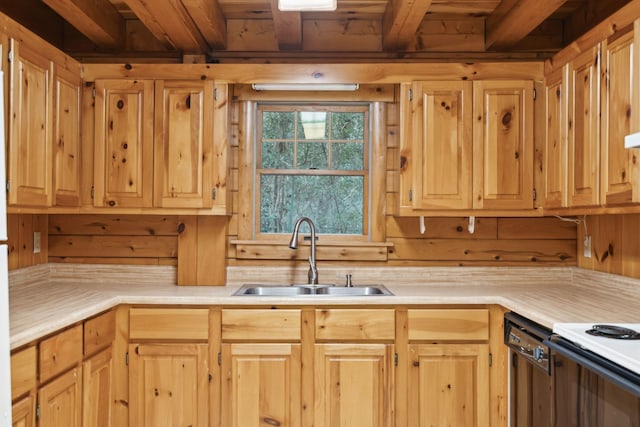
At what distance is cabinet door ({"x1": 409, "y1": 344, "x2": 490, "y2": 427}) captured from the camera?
2.64 meters

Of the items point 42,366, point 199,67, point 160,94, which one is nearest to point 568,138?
point 199,67

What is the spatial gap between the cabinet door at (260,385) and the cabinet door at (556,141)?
5.02 ft

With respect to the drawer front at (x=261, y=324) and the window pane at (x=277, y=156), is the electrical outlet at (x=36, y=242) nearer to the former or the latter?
the drawer front at (x=261, y=324)

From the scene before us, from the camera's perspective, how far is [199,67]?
287cm

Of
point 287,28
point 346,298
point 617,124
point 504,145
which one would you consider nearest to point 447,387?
point 346,298

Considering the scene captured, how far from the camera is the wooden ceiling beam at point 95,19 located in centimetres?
259

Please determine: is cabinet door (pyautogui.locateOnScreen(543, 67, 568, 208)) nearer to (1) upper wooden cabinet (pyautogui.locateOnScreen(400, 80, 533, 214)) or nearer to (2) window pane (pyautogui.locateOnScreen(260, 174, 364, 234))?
(1) upper wooden cabinet (pyautogui.locateOnScreen(400, 80, 533, 214))

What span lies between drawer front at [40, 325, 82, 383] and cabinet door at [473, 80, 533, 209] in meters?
2.05

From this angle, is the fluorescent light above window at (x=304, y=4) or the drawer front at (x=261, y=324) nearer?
the fluorescent light above window at (x=304, y=4)

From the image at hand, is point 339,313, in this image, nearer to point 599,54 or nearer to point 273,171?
point 273,171

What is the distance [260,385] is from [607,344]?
5.34 ft

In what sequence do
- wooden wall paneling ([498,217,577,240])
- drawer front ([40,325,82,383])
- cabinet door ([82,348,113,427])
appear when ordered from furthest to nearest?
wooden wall paneling ([498,217,577,240]) < cabinet door ([82,348,113,427]) < drawer front ([40,325,82,383])

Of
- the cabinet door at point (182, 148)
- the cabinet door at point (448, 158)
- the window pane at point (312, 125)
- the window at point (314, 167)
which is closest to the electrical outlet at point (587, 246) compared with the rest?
the cabinet door at point (448, 158)

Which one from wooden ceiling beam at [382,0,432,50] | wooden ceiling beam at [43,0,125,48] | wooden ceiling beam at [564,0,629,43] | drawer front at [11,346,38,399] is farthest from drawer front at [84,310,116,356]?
wooden ceiling beam at [564,0,629,43]
